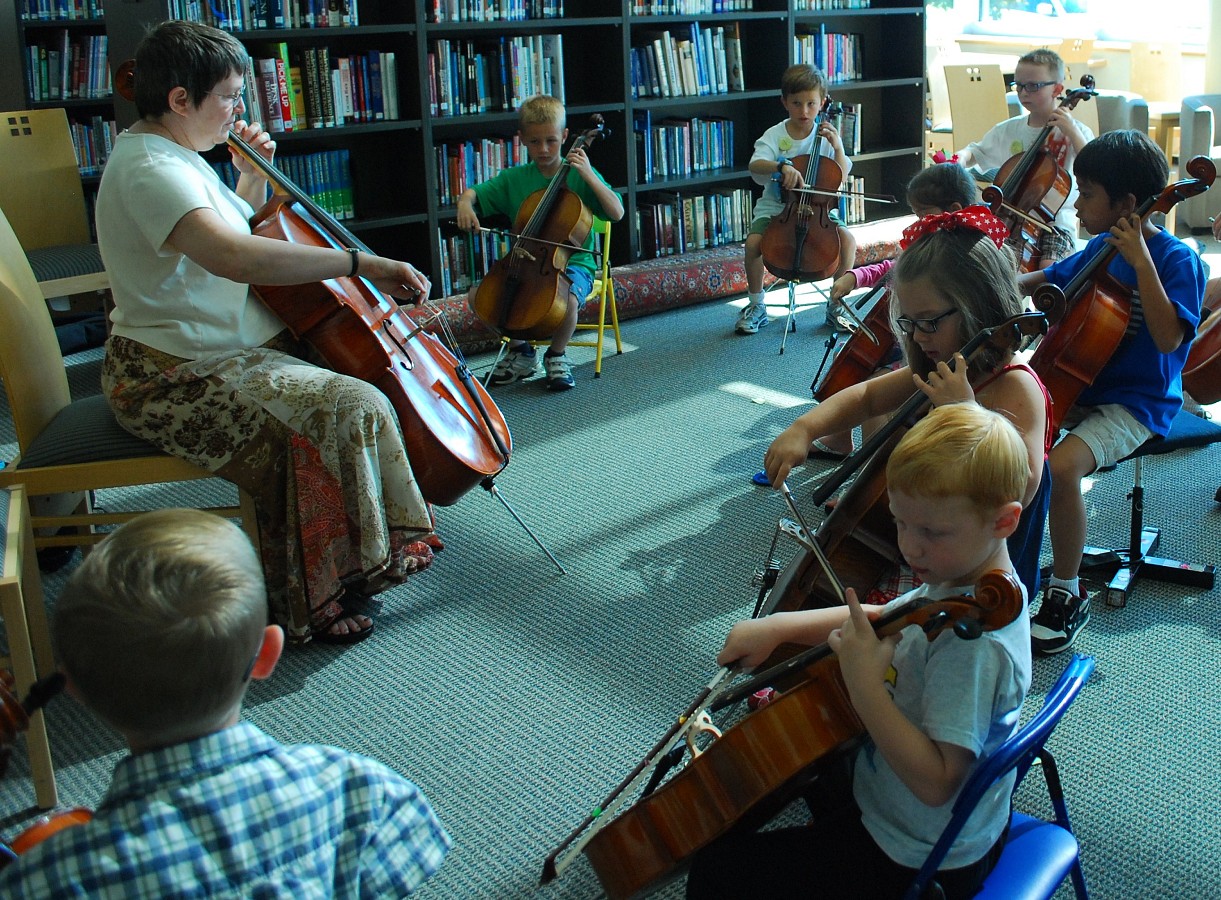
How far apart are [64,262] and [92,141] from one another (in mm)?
665

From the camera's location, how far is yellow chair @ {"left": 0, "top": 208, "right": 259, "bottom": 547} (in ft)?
7.47

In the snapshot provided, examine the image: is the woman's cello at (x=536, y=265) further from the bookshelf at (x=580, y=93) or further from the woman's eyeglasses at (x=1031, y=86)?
the woman's eyeglasses at (x=1031, y=86)

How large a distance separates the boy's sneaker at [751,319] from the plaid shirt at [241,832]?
12.1 feet

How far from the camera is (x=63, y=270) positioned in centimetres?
389

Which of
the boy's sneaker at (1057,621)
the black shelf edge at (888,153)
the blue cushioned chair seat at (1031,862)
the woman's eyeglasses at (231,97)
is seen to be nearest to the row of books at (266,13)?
the woman's eyeglasses at (231,97)

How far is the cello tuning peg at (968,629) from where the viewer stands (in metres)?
1.12

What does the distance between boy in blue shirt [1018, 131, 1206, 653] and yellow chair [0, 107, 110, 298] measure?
3077 millimetres

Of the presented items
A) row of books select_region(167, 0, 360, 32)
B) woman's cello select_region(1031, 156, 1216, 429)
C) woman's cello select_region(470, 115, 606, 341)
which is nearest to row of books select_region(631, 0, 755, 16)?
row of books select_region(167, 0, 360, 32)

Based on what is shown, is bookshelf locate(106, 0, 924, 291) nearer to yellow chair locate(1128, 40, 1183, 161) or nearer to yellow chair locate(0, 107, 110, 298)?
yellow chair locate(0, 107, 110, 298)

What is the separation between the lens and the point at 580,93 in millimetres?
5309

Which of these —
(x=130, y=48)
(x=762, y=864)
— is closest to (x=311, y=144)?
(x=130, y=48)

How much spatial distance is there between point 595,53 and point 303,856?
469 centimetres

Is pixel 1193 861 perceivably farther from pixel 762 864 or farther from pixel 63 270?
pixel 63 270

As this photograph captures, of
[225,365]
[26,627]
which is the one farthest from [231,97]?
[26,627]
